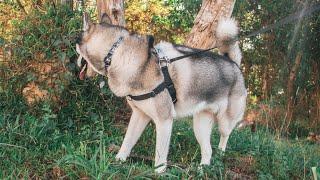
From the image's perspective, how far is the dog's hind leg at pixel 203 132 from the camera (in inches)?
197

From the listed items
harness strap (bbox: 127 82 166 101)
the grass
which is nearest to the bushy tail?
the grass

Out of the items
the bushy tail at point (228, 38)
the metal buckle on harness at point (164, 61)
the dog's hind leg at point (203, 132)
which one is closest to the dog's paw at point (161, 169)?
the dog's hind leg at point (203, 132)

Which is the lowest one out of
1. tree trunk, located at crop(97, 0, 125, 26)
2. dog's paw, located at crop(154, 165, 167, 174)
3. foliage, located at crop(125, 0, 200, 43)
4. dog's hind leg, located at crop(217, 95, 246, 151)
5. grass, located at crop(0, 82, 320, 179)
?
dog's paw, located at crop(154, 165, 167, 174)

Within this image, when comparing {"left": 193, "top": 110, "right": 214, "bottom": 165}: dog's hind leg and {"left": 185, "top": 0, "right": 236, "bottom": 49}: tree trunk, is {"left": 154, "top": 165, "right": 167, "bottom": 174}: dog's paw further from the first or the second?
{"left": 185, "top": 0, "right": 236, "bottom": 49}: tree trunk

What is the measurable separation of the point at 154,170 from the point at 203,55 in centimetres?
153

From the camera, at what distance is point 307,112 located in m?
10.9

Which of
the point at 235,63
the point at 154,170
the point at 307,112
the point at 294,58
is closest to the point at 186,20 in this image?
the point at 294,58

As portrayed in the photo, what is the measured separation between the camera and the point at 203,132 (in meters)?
5.01

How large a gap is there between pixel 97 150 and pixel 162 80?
961 millimetres

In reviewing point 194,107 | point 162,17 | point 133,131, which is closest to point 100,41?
point 133,131

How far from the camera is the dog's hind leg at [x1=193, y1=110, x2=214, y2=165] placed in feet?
16.4

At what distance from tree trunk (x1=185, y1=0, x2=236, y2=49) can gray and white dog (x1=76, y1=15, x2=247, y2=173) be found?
1167 millimetres

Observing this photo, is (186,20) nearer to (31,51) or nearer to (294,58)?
(294,58)

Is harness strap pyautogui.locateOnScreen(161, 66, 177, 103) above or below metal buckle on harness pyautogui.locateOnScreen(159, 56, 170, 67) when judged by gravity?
below
